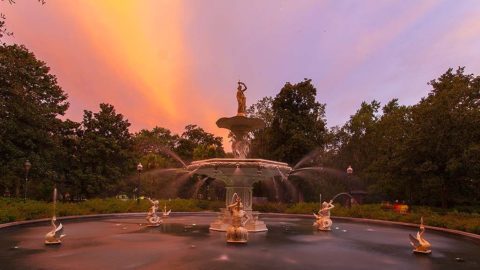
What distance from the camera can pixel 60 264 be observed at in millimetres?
9211

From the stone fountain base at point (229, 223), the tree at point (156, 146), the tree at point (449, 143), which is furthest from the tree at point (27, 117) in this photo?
the tree at point (449, 143)

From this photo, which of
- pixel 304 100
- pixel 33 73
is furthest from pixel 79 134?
pixel 304 100

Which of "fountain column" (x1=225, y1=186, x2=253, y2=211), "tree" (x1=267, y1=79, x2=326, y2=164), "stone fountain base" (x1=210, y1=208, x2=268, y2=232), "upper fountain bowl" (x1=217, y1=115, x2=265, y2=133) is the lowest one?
"stone fountain base" (x1=210, y1=208, x2=268, y2=232)

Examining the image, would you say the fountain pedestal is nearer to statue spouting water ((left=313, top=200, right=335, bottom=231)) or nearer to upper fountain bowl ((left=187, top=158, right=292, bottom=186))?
upper fountain bowl ((left=187, top=158, right=292, bottom=186))

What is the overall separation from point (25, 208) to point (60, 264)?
49.9ft

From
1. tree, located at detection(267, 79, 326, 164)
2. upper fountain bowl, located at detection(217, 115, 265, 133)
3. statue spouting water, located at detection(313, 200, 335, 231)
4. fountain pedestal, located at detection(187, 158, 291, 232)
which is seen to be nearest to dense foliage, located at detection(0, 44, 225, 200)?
tree, located at detection(267, 79, 326, 164)

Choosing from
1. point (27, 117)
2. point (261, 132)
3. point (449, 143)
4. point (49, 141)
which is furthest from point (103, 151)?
point (449, 143)

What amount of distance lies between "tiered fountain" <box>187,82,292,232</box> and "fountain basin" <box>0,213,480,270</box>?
2573 mm

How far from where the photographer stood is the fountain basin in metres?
9.55

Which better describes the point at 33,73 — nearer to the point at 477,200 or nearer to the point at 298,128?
the point at 298,128

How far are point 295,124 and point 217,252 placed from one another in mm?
37122

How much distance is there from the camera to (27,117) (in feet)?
118

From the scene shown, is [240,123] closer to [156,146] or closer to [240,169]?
[240,169]

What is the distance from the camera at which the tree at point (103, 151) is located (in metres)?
41.8
